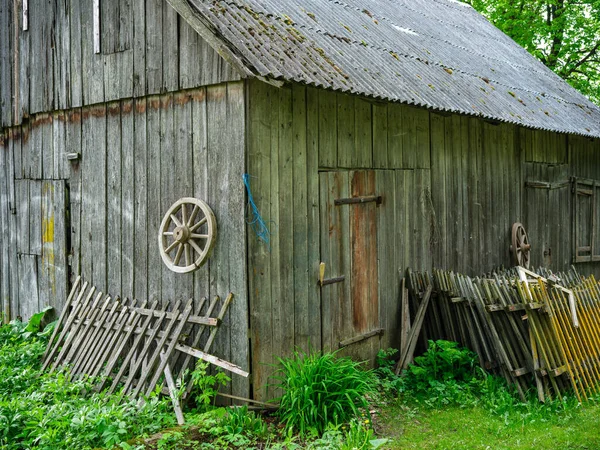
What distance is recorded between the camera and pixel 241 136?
645 cm

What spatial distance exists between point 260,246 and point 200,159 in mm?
1131

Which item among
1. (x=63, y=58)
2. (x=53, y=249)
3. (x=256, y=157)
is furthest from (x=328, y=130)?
(x=53, y=249)

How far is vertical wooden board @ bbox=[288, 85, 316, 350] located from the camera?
22.8 feet

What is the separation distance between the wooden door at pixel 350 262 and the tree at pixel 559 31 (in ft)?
52.7

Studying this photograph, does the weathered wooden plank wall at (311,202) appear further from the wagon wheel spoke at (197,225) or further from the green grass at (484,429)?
the green grass at (484,429)

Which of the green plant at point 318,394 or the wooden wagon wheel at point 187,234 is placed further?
the wooden wagon wheel at point 187,234

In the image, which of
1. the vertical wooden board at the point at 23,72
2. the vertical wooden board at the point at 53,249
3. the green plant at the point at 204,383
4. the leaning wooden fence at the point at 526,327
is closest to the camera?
the green plant at the point at 204,383

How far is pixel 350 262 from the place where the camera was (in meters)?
7.79

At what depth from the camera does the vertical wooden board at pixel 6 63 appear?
9156mm

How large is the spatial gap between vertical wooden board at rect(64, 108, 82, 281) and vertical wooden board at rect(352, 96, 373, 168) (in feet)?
11.2

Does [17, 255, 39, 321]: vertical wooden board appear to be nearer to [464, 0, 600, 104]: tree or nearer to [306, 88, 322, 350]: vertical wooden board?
[306, 88, 322, 350]: vertical wooden board

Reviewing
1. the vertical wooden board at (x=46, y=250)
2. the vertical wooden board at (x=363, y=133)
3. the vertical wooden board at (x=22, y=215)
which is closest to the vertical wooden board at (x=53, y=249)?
the vertical wooden board at (x=46, y=250)

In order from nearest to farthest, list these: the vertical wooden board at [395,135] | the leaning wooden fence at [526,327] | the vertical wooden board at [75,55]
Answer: the leaning wooden fence at [526,327], the vertical wooden board at [75,55], the vertical wooden board at [395,135]

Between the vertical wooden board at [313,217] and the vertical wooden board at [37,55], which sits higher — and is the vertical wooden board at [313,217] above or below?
below
